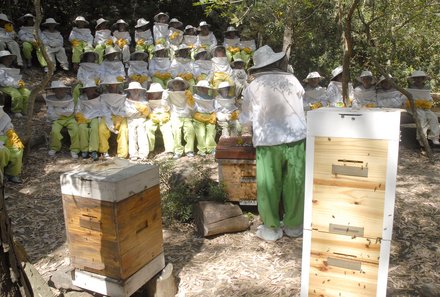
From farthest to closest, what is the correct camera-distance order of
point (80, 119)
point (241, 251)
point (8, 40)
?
point (8, 40) < point (80, 119) < point (241, 251)

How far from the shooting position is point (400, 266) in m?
3.40

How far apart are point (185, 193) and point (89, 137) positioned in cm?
305

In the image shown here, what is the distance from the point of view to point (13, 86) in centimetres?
783

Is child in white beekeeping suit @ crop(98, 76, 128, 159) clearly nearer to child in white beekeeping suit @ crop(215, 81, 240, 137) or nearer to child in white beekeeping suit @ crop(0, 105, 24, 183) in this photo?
child in white beekeeping suit @ crop(0, 105, 24, 183)

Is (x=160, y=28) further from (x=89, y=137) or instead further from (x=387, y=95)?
(x=387, y=95)

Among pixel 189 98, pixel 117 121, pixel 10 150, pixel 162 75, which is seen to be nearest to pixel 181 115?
pixel 189 98

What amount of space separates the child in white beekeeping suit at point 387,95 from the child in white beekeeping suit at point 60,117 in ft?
17.5

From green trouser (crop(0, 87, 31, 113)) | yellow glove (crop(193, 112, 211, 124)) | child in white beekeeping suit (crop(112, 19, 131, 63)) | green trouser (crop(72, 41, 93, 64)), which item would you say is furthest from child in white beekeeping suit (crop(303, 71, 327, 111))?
green trouser (crop(72, 41, 93, 64))

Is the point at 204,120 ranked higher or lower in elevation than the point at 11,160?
higher

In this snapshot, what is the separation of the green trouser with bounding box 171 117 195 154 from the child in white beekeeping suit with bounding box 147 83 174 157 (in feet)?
0.23

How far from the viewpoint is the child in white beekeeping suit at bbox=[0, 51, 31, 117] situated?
770 centimetres

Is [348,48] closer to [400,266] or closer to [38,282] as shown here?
[400,266]

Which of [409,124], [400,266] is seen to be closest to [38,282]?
[400,266]

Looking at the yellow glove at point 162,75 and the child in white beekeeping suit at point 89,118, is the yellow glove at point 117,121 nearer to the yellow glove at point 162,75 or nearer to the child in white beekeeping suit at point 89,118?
the child in white beekeeping suit at point 89,118
